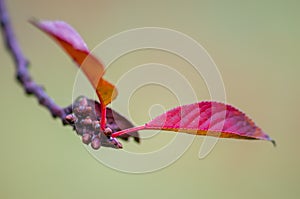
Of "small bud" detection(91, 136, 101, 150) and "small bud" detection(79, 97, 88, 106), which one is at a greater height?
"small bud" detection(79, 97, 88, 106)

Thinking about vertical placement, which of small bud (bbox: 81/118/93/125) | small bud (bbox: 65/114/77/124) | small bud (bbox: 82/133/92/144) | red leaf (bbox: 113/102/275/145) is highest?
red leaf (bbox: 113/102/275/145)

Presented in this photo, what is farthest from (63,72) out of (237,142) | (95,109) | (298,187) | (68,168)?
(95,109)

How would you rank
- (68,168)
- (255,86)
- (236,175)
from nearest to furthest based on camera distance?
(68,168)
(236,175)
(255,86)

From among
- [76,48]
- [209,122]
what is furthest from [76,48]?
[209,122]

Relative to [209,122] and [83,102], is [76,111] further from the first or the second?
[209,122]

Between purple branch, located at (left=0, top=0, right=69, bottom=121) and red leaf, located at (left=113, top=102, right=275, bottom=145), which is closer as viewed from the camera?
purple branch, located at (left=0, top=0, right=69, bottom=121)

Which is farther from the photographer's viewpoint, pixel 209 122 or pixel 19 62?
pixel 209 122

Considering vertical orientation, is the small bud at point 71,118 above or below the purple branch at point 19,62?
below

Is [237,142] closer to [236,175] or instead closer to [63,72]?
[236,175]
